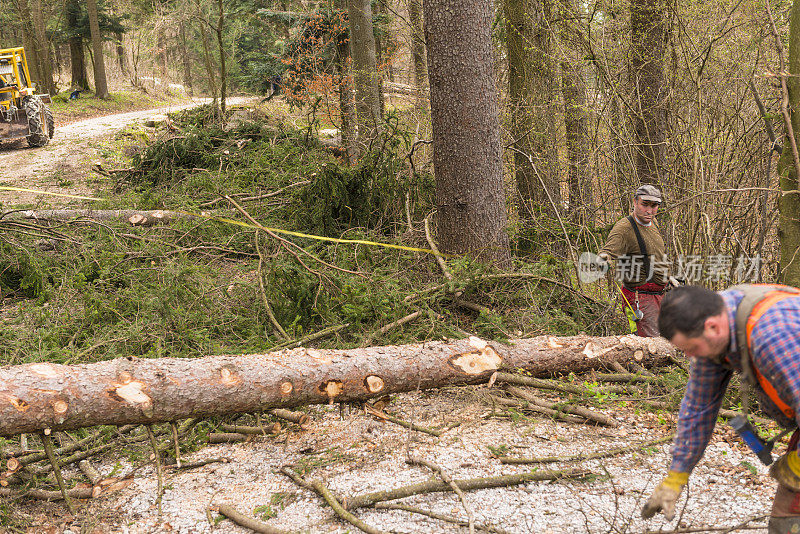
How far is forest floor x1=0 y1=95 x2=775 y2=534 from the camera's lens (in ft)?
10.0

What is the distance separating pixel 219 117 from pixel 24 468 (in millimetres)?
9145

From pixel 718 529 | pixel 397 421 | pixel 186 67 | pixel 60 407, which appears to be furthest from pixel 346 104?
pixel 186 67

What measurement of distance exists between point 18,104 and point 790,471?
16.5m

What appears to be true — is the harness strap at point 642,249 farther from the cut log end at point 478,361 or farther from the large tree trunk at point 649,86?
the cut log end at point 478,361

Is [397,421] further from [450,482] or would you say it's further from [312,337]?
[312,337]

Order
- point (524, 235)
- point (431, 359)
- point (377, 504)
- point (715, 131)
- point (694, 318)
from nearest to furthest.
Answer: point (694, 318), point (377, 504), point (431, 359), point (715, 131), point (524, 235)

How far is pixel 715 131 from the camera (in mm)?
5785

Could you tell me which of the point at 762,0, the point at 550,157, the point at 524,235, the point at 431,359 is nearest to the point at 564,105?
the point at 550,157

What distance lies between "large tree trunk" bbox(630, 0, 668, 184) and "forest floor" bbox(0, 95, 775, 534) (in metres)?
3.18

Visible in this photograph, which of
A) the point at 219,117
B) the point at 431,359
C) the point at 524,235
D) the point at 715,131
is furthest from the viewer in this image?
the point at 219,117

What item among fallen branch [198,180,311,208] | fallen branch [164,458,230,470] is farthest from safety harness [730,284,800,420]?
fallen branch [198,180,311,208]

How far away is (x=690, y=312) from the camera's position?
191 cm

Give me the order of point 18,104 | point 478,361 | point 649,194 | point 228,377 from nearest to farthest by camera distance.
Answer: point 228,377, point 478,361, point 649,194, point 18,104

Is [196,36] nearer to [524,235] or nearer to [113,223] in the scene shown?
[113,223]
